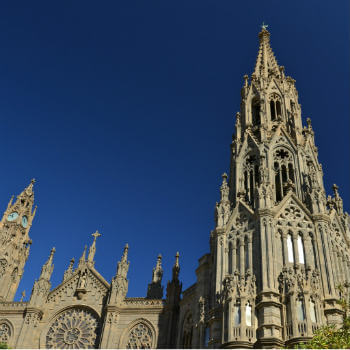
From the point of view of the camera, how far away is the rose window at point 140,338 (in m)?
34.6

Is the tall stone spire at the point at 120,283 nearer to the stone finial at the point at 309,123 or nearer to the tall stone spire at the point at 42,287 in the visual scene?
the tall stone spire at the point at 42,287

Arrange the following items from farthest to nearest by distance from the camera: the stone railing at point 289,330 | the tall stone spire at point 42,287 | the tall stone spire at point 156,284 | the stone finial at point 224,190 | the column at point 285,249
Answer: the tall stone spire at point 156,284, the tall stone spire at point 42,287, the stone finial at point 224,190, the column at point 285,249, the stone railing at point 289,330

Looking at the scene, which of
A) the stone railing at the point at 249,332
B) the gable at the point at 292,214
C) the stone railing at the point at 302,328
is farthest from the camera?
the gable at the point at 292,214

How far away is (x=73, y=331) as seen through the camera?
3684cm

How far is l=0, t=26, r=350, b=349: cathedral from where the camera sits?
82.9 feet

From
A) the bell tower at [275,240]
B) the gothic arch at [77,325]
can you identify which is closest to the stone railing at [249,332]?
the bell tower at [275,240]

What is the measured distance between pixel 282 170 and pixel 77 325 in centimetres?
Answer: 2227

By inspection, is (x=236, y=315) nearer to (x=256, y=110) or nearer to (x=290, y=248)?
(x=290, y=248)

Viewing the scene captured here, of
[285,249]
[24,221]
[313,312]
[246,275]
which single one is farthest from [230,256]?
[24,221]

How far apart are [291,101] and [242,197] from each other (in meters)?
14.7

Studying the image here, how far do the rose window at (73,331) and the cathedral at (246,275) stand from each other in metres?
0.09

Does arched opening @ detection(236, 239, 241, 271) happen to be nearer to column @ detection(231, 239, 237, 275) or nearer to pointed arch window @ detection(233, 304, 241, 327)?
column @ detection(231, 239, 237, 275)

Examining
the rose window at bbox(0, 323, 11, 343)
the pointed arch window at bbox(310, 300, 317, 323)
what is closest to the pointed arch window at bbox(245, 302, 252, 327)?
the pointed arch window at bbox(310, 300, 317, 323)

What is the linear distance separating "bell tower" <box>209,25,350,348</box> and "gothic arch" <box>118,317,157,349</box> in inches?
356
